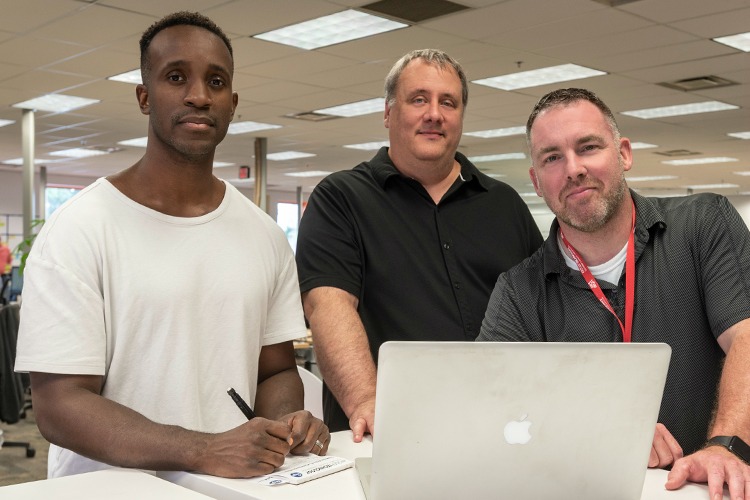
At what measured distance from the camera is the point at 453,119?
95.6 inches

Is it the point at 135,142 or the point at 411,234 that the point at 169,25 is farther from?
the point at 135,142

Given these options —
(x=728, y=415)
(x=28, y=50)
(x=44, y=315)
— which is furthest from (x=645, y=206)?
(x=28, y=50)

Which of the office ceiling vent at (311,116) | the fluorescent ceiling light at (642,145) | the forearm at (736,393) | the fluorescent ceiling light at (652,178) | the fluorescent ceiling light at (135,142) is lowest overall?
the forearm at (736,393)

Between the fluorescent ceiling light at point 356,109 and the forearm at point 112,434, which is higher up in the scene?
the fluorescent ceiling light at point 356,109

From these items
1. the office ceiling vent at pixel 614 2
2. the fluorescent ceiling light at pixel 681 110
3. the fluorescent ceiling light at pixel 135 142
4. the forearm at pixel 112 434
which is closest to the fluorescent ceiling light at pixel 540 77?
the office ceiling vent at pixel 614 2

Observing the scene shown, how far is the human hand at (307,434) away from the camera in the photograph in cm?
167

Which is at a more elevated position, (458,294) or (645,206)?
(645,206)

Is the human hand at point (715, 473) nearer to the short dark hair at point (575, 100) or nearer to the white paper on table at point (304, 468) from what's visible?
the white paper on table at point (304, 468)

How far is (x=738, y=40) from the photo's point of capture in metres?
6.34

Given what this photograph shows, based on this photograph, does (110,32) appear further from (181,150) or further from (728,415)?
(728,415)

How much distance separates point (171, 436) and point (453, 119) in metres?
1.30

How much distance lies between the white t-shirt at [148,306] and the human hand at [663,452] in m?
0.90

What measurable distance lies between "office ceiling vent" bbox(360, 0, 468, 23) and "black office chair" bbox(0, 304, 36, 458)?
10.8 feet

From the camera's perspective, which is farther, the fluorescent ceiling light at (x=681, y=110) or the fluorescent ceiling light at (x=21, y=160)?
the fluorescent ceiling light at (x=21, y=160)
